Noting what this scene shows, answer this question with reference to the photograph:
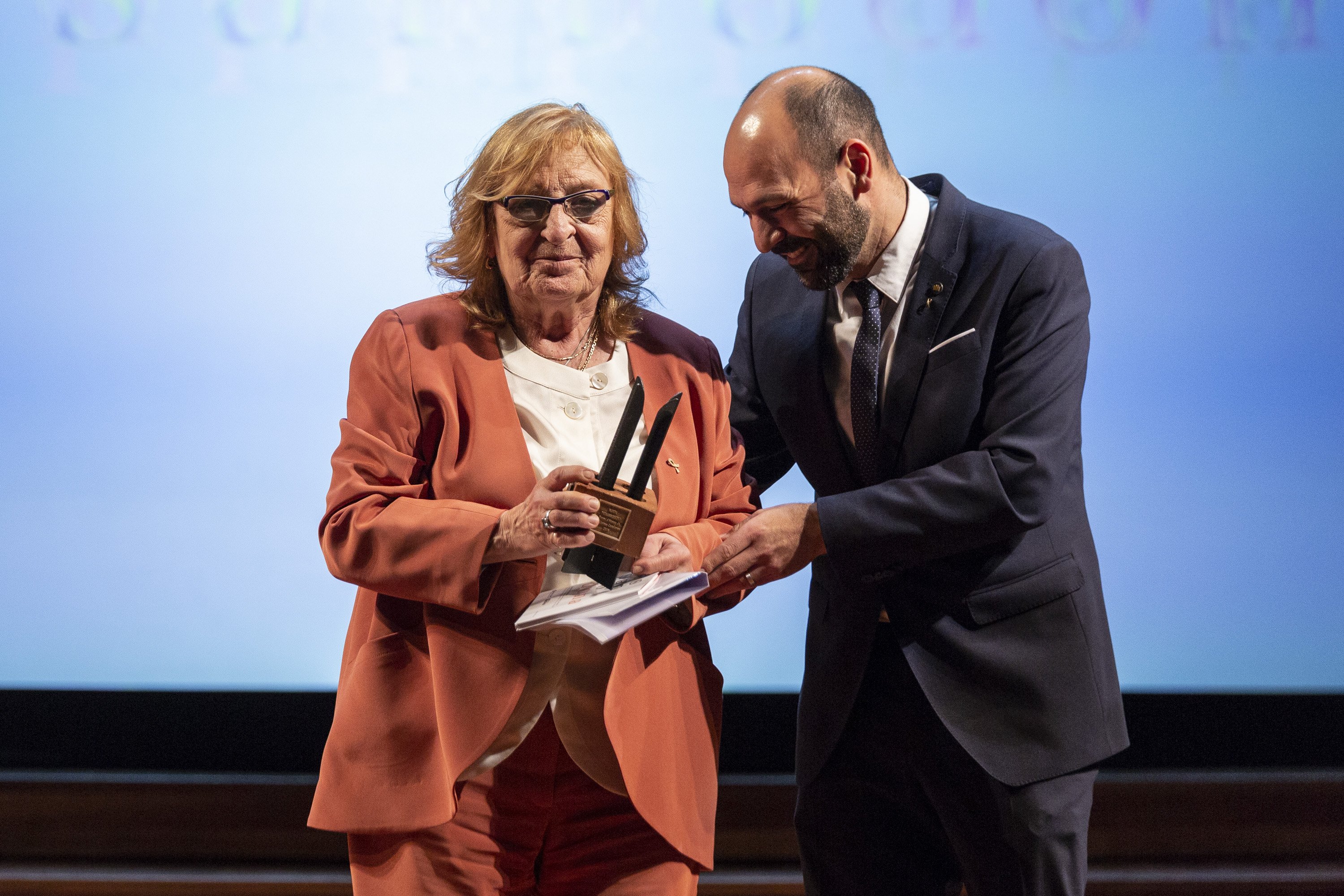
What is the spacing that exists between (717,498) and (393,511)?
47 centimetres

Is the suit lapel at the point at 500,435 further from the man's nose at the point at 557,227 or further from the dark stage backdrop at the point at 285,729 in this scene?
the dark stage backdrop at the point at 285,729

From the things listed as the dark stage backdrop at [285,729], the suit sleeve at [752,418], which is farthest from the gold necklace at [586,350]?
the dark stage backdrop at [285,729]

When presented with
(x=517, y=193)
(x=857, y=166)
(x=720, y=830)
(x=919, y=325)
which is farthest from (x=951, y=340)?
(x=720, y=830)

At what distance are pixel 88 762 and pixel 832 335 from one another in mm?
2141

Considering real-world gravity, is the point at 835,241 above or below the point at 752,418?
above

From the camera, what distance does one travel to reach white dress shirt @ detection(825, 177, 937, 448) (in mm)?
1583

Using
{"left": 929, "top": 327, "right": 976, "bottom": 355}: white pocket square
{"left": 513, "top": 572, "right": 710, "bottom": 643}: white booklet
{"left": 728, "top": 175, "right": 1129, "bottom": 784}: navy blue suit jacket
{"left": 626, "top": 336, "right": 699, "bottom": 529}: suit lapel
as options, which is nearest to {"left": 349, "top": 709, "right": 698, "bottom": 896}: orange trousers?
{"left": 513, "top": 572, "right": 710, "bottom": 643}: white booklet

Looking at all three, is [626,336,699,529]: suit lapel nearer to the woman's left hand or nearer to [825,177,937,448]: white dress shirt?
the woman's left hand

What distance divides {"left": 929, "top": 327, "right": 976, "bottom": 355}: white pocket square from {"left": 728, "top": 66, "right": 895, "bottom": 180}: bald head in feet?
0.96

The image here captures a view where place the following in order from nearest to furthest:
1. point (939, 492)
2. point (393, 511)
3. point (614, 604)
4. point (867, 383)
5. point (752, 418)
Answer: point (614, 604) < point (393, 511) < point (939, 492) < point (867, 383) < point (752, 418)

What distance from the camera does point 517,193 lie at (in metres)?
1.35

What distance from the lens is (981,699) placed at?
1529 millimetres

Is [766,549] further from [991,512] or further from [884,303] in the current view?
[884,303]

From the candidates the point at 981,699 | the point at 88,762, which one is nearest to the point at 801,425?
the point at 981,699
